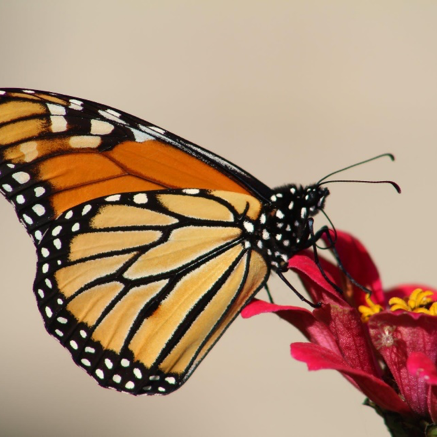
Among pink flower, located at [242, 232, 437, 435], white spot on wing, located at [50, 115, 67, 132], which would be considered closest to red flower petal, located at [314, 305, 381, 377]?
pink flower, located at [242, 232, 437, 435]

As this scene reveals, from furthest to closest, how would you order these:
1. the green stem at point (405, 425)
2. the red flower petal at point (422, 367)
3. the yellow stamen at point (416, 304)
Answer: the yellow stamen at point (416, 304), the green stem at point (405, 425), the red flower petal at point (422, 367)

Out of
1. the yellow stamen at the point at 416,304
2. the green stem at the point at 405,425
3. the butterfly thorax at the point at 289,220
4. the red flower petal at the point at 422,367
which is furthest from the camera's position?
the butterfly thorax at the point at 289,220

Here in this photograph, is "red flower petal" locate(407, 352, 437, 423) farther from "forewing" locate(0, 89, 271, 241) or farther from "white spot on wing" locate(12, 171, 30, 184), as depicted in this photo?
"white spot on wing" locate(12, 171, 30, 184)

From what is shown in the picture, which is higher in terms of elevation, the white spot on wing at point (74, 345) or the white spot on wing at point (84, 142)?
the white spot on wing at point (84, 142)

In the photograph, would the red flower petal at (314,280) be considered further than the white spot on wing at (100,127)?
No

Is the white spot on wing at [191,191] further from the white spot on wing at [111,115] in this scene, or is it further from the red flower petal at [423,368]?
the red flower petal at [423,368]

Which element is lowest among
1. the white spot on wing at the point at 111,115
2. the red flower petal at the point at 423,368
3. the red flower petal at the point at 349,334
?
the red flower petal at the point at 423,368

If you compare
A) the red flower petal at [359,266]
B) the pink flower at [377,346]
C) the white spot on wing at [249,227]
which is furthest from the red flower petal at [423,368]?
the white spot on wing at [249,227]
